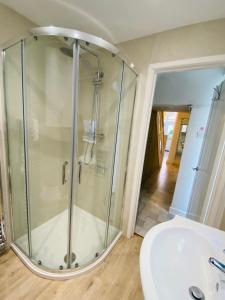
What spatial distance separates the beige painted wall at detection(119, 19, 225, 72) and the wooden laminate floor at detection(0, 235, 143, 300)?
2237 mm

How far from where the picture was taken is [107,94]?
192cm

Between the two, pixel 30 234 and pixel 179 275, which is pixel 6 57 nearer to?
pixel 30 234

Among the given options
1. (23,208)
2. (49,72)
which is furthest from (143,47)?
(23,208)

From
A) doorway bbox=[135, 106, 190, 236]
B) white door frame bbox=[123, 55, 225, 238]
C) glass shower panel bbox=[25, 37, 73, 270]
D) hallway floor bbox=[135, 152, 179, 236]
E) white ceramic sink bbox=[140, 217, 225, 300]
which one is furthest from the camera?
doorway bbox=[135, 106, 190, 236]

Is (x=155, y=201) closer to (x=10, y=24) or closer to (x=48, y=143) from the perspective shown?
(x=48, y=143)

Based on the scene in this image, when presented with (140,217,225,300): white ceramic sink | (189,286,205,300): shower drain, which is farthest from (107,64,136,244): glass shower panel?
(189,286,205,300): shower drain

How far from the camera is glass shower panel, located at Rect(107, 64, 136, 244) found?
1.74 m

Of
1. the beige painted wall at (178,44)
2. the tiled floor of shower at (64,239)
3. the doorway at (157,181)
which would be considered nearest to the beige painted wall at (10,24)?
the beige painted wall at (178,44)

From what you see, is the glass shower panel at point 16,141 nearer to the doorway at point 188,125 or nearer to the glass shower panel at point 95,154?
the glass shower panel at point 95,154

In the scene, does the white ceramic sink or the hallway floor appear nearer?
the white ceramic sink

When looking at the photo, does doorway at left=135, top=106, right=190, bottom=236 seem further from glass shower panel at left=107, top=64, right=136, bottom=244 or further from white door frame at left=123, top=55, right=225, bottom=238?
white door frame at left=123, top=55, right=225, bottom=238

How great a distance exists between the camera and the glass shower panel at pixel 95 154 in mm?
1690

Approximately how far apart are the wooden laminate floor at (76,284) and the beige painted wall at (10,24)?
2191mm

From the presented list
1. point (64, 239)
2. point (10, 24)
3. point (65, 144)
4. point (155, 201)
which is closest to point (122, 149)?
point (65, 144)
